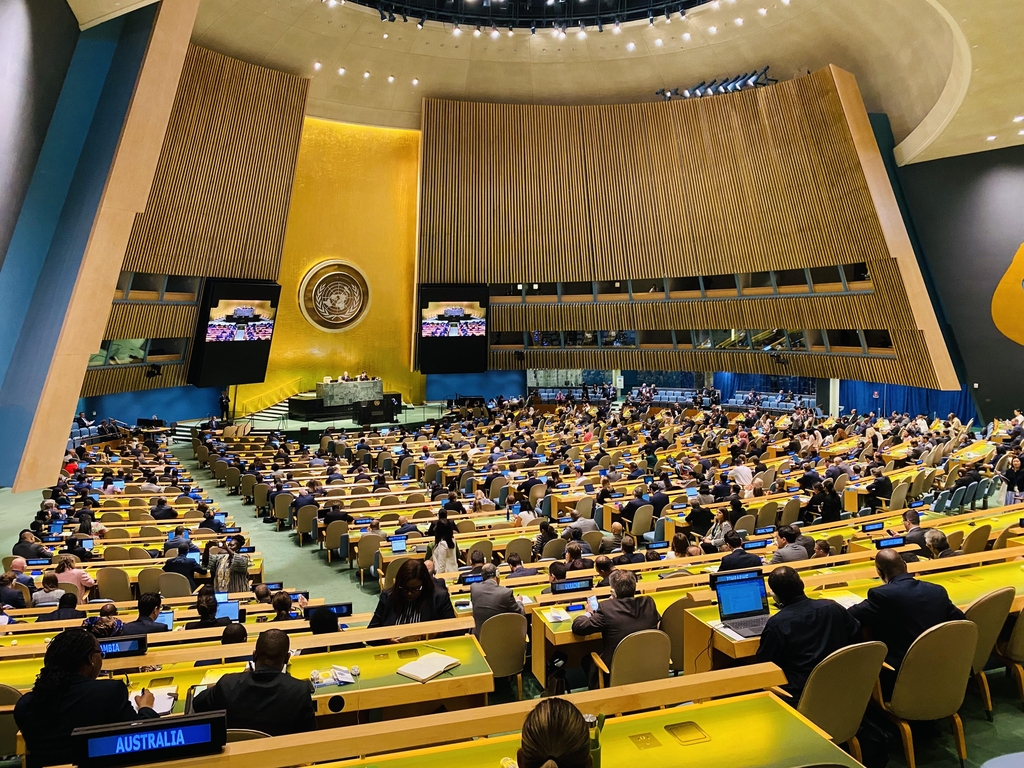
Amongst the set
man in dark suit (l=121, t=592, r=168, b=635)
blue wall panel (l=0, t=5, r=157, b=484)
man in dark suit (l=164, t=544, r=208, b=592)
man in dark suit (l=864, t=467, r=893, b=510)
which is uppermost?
blue wall panel (l=0, t=5, r=157, b=484)

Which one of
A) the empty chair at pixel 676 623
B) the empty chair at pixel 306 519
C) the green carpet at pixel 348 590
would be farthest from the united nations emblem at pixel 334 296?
the empty chair at pixel 676 623

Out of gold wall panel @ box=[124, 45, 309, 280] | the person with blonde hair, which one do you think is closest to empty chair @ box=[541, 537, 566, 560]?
the person with blonde hair

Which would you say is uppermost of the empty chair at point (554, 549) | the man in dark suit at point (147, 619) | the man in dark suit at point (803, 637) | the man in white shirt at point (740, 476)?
the man in white shirt at point (740, 476)

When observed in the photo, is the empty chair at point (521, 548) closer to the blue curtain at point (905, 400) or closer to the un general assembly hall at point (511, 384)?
the un general assembly hall at point (511, 384)

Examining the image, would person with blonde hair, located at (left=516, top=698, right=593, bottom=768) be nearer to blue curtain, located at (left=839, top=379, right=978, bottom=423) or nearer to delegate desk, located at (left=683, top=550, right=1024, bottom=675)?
delegate desk, located at (left=683, top=550, right=1024, bottom=675)

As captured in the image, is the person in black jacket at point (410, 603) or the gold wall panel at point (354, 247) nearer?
the person in black jacket at point (410, 603)

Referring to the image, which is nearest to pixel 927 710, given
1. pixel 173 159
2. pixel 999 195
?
pixel 999 195

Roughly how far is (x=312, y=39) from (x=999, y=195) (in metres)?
18.3

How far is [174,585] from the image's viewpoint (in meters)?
7.22

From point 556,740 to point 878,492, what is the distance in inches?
400

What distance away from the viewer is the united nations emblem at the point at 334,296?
25422 millimetres

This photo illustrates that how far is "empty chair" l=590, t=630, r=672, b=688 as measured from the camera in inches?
160

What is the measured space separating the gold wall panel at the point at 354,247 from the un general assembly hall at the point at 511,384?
0.14m

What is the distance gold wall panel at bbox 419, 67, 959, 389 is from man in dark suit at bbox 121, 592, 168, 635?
17.1m
